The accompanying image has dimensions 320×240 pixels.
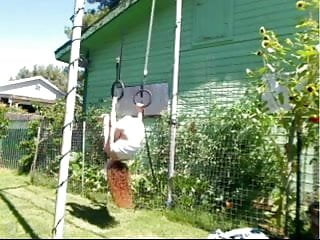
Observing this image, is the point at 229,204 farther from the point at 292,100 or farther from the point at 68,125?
the point at 68,125

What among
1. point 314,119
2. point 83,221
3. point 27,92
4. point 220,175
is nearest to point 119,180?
point 83,221

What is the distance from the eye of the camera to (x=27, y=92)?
117 feet

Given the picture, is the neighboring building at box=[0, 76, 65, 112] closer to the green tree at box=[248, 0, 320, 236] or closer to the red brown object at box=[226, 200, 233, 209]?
the red brown object at box=[226, 200, 233, 209]

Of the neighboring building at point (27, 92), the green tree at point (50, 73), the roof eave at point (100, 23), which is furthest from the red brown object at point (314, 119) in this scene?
the green tree at point (50, 73)

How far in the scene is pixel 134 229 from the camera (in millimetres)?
5184

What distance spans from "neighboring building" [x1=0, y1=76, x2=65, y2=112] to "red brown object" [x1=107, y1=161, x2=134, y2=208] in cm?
2541

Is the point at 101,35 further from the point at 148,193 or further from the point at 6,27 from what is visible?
the point at 148,193

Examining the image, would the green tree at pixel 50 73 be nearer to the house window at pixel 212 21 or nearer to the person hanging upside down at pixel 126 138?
the house window at pixel 212 21

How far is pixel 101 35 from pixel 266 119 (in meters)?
6.60

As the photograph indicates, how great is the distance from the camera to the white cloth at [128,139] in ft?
16.4

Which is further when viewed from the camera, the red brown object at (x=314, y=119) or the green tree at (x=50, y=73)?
the green tree at (x=50, y=73)

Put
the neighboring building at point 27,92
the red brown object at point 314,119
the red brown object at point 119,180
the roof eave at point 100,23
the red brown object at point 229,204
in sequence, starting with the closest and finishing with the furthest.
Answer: the red brown object at point 314,119 → the red brown object at point 119,180 → the red brown object at point 229,204 → the roof eave at point 100,23 → the neighboring building at point 27,92

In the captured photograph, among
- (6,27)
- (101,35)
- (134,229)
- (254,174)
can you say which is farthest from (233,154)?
(101,35)

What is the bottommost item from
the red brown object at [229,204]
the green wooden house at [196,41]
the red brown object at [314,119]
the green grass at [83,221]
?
the green grass at [83,221]
